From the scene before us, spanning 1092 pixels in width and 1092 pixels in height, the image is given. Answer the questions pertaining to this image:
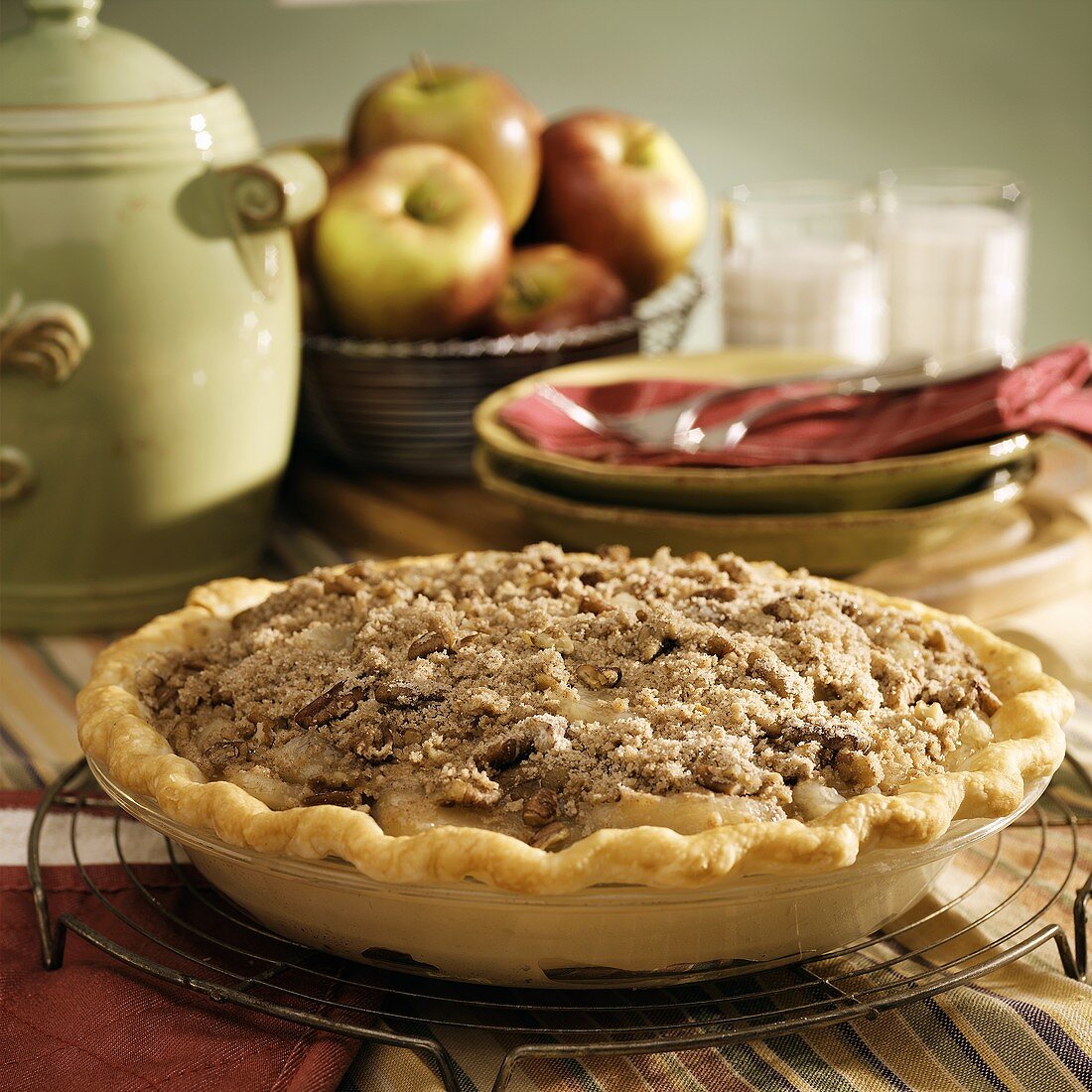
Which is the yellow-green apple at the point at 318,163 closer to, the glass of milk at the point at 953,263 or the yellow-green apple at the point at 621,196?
the yellow-green apple at the point at 621,196

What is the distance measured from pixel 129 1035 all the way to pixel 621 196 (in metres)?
1.42

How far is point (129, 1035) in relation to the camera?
86 centimetres

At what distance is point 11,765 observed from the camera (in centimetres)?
127

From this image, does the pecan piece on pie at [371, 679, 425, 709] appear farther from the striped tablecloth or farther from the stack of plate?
the stack of plate

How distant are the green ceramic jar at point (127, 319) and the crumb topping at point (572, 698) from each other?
17.9 inches

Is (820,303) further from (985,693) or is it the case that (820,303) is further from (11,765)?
(11,765)

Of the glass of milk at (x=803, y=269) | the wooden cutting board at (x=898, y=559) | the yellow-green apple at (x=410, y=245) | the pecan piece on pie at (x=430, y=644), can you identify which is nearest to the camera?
the pecan piece on pie at (x=430, y=644)

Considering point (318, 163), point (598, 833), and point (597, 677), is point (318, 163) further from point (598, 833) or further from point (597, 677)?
point (598, 833)

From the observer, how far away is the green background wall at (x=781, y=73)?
10.0ft

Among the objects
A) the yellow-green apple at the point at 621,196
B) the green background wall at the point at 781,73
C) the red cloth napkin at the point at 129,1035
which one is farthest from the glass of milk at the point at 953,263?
the red cloth napkin at the point at 129,1035

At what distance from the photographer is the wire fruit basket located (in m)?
1.78

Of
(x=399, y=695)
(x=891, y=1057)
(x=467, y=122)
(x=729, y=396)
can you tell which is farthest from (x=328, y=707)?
(x=467, y=122)

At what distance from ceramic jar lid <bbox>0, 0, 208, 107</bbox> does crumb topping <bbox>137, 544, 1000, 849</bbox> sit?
0.64 meters

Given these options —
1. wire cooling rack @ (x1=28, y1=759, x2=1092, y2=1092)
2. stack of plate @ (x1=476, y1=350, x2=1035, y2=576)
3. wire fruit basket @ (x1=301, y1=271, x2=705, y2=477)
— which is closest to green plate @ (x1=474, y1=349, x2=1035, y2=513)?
stack of plate @ (x1=476, y1=350, x2=1035, y2=576)
